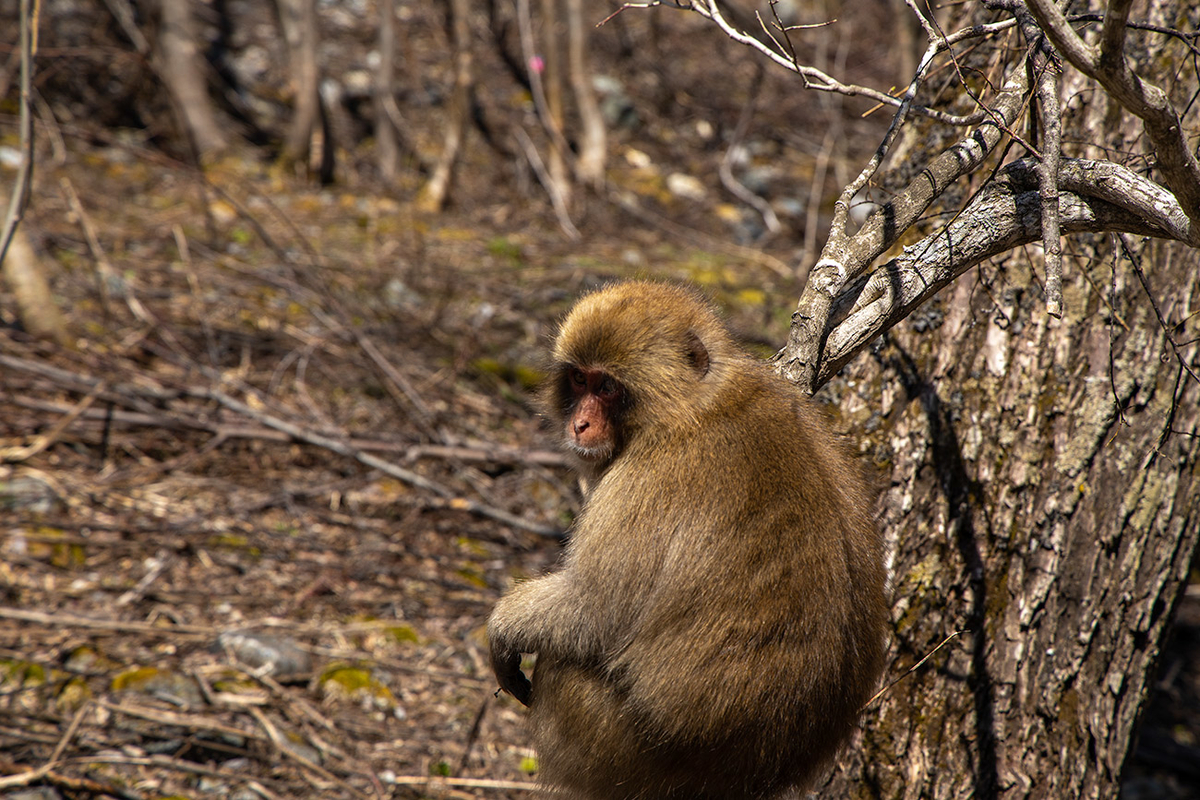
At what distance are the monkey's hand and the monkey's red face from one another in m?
0.62

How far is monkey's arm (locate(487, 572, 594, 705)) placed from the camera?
8.36ft

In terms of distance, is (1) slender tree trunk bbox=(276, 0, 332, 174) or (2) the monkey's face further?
(1) slender tree trunk bbox=(276, 0, 332, 174)

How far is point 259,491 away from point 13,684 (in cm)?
207

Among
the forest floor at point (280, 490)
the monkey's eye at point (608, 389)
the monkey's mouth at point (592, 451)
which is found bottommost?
the forest floor at point (280, 490)

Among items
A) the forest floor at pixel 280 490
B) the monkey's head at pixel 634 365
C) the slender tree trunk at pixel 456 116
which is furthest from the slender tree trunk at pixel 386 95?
the monkey's head at pixel 634 365

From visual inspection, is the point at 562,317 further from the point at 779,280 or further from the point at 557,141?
the point at 557,141

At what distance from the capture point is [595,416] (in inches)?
111

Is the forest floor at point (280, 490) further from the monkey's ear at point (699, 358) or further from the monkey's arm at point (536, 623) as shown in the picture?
the monkey's arm at point (536, 623)

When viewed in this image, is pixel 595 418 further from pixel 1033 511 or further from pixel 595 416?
pixel 1033 511

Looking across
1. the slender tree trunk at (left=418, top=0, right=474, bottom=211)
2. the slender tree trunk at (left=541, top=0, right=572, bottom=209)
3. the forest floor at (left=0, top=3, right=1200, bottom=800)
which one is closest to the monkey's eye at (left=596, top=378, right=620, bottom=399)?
the forest floor at (left=0, top=3, right=1200, bottom=800)

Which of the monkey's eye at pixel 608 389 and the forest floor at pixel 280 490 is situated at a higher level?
the monkey's eye at pixel 608 389

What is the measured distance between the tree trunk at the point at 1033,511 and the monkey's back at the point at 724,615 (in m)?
0.36

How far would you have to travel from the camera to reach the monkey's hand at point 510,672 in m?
2.74

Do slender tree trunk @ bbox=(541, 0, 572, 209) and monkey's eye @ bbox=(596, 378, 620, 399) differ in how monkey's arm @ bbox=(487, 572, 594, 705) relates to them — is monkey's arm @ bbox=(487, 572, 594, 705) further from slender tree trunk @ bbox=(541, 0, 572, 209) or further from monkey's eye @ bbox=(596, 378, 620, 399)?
slender tree trunk @ bbox=(541, 0, 572, 209)
